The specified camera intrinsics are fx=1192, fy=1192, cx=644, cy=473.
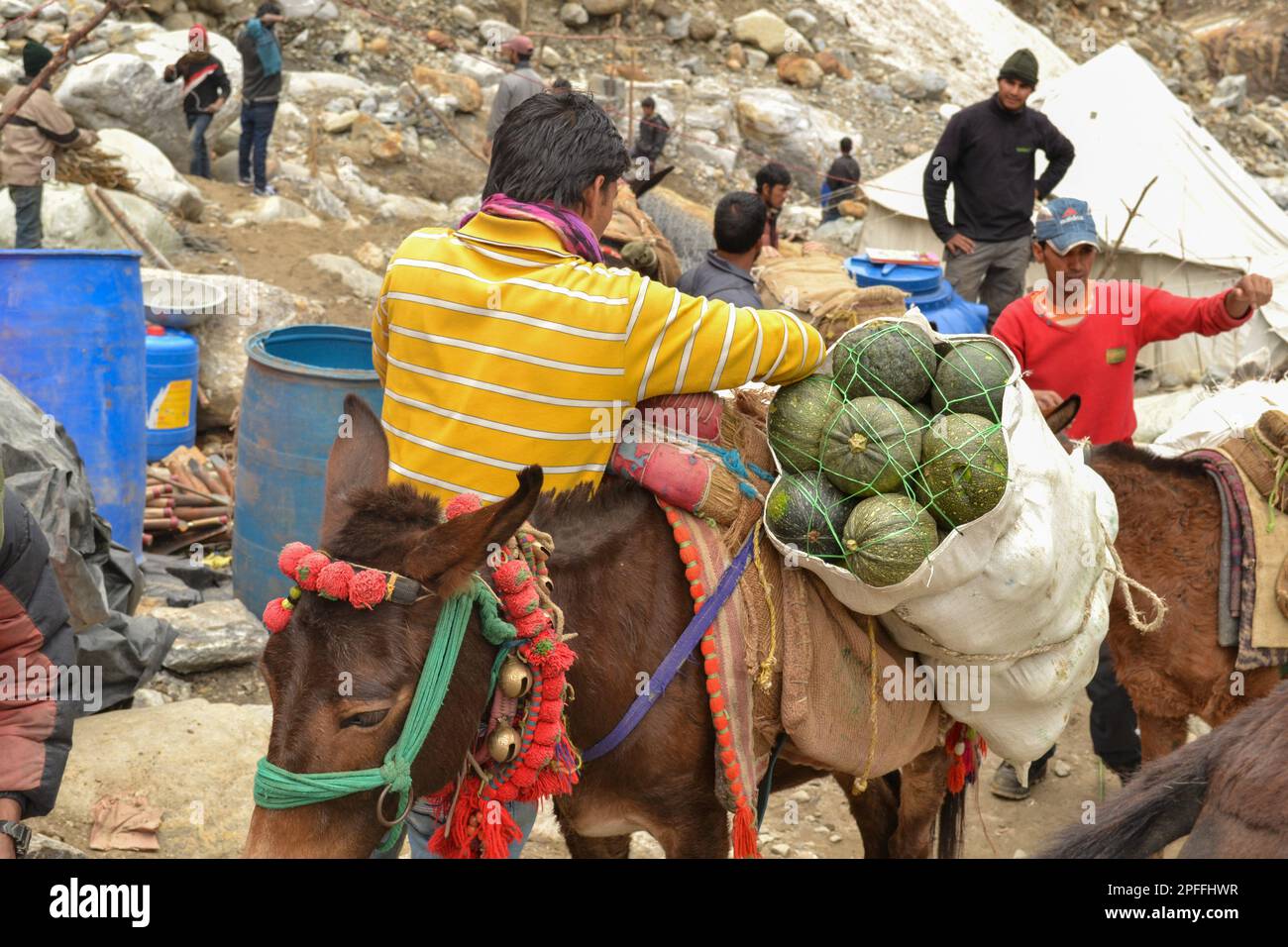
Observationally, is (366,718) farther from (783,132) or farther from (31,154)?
(783,132)

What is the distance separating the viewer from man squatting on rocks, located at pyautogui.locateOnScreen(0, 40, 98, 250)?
9188 millimetres

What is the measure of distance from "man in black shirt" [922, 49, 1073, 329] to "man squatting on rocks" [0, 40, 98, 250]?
6.79 metres

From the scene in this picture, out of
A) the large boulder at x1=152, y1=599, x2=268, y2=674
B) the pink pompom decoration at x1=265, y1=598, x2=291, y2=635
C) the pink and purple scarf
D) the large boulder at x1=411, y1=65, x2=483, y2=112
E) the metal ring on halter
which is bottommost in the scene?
the large boulder at x1=411, y1=65, x2=483, y2=112

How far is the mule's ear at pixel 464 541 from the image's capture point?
2.15m

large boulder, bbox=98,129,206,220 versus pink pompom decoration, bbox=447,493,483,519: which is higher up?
pink pompom decoration, bbox=447,493,483,519

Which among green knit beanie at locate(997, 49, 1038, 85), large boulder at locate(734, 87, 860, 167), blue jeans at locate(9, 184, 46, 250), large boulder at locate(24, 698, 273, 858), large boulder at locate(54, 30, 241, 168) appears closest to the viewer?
large boulder at locate(24, 698, 273, 858)

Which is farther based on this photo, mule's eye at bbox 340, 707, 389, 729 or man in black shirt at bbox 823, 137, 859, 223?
man in black shirt at bbox 823, 137, 859, 223

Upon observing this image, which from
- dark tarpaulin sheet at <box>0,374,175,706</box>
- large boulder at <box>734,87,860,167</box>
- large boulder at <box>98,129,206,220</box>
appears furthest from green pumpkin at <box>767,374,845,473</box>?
large boulder at <box>734,87,860,167</box>

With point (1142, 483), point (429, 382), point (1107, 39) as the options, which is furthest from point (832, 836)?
point (1107, 39)

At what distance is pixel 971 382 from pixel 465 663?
52.5 inches

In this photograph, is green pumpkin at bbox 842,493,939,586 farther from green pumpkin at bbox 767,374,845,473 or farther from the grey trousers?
the grey trousers

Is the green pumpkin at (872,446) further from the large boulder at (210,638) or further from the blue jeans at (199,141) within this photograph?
the blue jeans at (199,141)

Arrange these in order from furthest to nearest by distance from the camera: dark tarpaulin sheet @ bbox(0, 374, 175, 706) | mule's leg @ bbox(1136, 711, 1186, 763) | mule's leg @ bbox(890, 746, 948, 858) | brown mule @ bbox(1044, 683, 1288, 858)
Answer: dark tarpaulin sheet @ bbox(0, 374, 175, 706) < mule's leg @ bbox(1136, 711, 1186, 763) < mule's leg @ bbox(890, 746, 948, 858) < brown mule @ bbox(1044, 683, 1288, 858)

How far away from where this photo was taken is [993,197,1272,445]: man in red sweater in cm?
457
